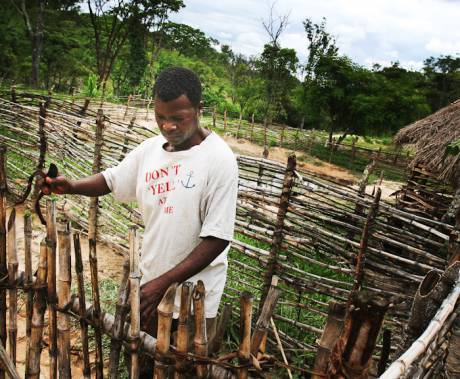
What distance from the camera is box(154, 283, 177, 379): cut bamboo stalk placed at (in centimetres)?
111

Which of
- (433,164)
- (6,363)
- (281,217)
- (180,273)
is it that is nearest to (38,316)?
(6,363)

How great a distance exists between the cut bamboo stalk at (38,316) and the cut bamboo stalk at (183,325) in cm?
66

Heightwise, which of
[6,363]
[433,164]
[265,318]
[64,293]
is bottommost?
[6,363]

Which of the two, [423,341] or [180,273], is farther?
[180,273]

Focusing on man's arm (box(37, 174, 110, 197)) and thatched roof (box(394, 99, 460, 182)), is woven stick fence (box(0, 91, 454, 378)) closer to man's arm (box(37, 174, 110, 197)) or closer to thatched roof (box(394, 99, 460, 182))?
man's arm (box(37, 174, 110, 197))

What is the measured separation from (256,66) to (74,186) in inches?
958

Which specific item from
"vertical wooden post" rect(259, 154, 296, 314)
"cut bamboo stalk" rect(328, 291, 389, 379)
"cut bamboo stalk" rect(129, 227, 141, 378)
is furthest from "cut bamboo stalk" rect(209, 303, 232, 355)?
"vertical wooden post" rect(259, 154, 296, 314)

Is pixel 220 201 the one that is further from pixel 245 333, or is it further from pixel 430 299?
pixel 430 299

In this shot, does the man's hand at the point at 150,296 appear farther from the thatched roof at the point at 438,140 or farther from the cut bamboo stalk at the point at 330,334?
the thatched roof at the point at 438,140

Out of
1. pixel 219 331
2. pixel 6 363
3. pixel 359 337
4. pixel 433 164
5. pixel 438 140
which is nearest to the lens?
pixel 359 337

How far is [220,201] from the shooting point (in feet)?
4.57

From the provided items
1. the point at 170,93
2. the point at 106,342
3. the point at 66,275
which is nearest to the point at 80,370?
the point at 106,342

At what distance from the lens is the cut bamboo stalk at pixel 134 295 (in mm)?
1196

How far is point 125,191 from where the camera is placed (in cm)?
176
